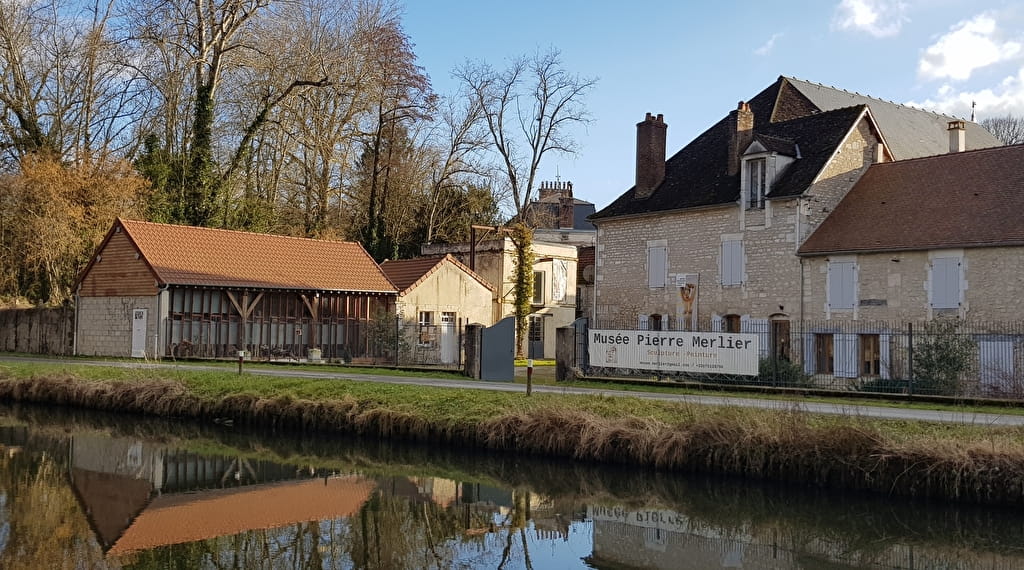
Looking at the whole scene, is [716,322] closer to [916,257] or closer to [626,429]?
[916,257]

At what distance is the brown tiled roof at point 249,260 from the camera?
3173 centimetres

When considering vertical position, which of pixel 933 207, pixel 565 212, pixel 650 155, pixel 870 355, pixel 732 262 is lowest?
pixel 870 355

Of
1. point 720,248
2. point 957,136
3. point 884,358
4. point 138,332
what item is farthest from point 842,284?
point 138,332

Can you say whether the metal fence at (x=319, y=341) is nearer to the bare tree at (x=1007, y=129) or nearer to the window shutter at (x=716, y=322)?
the window shutter at (x=716, y=322)

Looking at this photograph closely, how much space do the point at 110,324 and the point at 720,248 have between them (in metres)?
20.0

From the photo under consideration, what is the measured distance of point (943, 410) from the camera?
17.8m

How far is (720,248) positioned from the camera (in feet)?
105

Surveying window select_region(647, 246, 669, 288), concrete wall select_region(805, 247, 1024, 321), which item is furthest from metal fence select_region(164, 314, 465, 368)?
concrete wall select_region(805, 247, 1024, 321)

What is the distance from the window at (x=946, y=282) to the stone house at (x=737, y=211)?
3.92 metres

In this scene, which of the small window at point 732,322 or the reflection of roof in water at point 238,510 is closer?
the reflection of roof in water at point 238,510

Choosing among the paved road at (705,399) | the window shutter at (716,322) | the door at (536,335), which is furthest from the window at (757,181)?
the door at (536,335)

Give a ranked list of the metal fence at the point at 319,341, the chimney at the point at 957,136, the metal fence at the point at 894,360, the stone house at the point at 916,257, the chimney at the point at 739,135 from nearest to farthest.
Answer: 1. the metal fence at the point at 894,360
2. the stone house at the point at 916,257
3. the metal fence at the point at 319,341
4. the chimney at the point at 739,135
5. the chimney at the point at 957,136

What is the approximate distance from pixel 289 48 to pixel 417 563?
34.7 m

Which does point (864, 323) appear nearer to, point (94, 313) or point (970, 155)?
point (970, 155)
